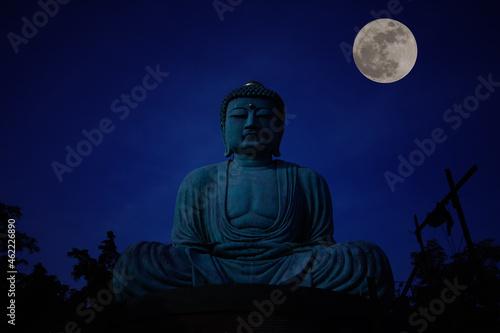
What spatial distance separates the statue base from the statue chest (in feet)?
5.95

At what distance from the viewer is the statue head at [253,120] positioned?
7.13 m

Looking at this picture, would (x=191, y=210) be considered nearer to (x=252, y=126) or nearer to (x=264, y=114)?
(x=252, y=126)

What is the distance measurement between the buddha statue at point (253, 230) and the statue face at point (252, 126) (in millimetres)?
16

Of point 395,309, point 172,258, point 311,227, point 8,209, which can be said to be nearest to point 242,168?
point 311,227

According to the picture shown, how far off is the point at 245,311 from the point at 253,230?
1.88 metres

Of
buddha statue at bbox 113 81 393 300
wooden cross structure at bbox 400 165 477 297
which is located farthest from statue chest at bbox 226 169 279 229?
wooden cross structure at bbox 400 165 477 297

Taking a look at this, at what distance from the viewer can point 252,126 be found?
7082mm

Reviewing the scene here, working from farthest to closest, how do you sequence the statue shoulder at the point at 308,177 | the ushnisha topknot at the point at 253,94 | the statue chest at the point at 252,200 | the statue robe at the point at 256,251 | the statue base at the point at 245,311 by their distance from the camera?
1. the ushnisha topknot at the point at 253,94
2. the statue shoulder at the point at 308,177
3. the statue chest at the point at 252,200
4. the statue robe at the point at 256,251
5. the statue base at the point at 245,311

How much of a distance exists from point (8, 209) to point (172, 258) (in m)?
6.41

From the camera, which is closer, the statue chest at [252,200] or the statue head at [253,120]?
the statue chest at [252,200]

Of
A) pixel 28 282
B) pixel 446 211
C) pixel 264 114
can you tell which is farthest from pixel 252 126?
pixel 28 282

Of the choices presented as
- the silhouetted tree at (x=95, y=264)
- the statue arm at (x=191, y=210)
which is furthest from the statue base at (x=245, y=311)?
the silhouetted tree at (x=95, y=264)

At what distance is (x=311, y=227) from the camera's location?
6.74 m

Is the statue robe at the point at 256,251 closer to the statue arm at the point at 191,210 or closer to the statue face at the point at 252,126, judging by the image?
the statue arm at the point at 191,210
